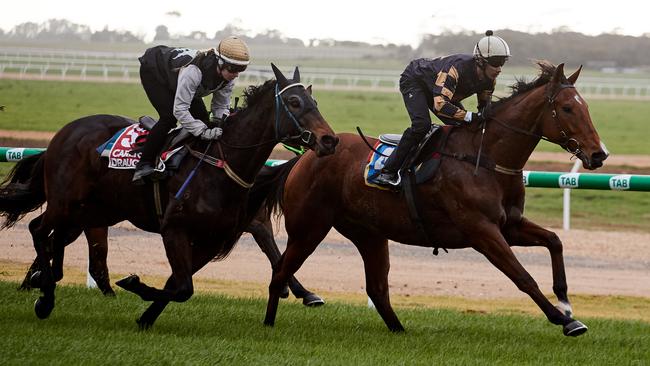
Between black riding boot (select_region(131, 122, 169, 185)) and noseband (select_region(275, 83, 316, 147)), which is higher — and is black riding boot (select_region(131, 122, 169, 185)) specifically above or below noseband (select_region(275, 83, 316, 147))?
below

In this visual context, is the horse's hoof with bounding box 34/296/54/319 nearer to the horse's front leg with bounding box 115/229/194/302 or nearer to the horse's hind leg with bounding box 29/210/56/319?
the horse's hind leg with bounding box 29/210/56/319

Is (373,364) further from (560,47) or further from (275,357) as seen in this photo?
(560,47)

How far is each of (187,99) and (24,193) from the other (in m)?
2.02

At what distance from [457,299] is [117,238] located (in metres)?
4.51

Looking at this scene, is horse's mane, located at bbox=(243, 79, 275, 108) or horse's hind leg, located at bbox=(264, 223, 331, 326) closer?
horse's mane, located at bbox=(243, 79, 275, 108)

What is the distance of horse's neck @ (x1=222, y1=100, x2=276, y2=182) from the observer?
7117mm

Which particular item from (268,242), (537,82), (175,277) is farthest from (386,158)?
(175,277)

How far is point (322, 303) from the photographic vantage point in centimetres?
864

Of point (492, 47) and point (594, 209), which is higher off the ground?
point (492, 47)

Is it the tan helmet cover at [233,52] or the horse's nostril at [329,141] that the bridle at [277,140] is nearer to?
the horse's nostril at [329,141]

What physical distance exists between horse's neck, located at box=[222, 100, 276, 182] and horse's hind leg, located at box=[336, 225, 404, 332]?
113 cm

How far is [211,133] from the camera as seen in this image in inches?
282

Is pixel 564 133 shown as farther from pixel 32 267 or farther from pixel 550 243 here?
pixel 32 267

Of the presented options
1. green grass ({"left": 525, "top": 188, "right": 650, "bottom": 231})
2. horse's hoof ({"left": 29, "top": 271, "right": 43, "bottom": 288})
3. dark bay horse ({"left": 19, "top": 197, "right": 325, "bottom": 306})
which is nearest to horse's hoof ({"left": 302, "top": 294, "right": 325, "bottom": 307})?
dark bay horse ({"left": 19, "top": 197, "right": 325, "bottom": 306})
